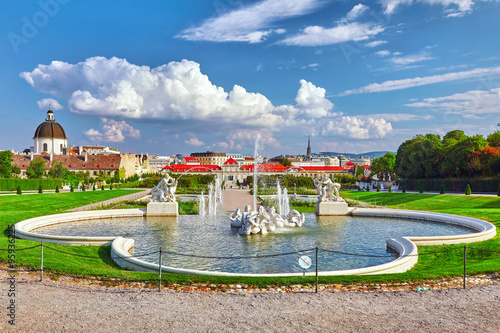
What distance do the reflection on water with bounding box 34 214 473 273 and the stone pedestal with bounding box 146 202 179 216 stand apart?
58cm

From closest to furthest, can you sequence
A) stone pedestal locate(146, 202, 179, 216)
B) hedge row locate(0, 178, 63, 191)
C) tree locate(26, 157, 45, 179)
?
1. stone pedestal locate(146, 202, 179, 216)
2. hedge row locate(0, 178, 63, 191)
3. tree locate(26, 157, 45, 179)

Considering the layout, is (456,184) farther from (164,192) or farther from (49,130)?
(49,130)

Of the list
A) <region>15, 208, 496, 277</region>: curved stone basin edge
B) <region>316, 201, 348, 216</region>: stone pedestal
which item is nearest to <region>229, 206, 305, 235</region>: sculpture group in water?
<region>316, 201, 348, 216</region>: stone pedestal

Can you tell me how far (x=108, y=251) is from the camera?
1341 cm

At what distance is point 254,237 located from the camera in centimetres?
1633

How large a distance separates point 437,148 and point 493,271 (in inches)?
1844

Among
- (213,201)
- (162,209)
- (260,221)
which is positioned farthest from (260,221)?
(213,201)

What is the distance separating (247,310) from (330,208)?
17.7m

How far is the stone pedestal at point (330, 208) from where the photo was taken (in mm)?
24031

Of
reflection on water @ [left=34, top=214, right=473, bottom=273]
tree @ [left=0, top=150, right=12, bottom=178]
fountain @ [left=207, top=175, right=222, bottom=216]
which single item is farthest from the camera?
tree @ [left=0, top=150, right=12, bottom=178]

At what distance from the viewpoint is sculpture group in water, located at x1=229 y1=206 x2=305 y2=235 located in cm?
1702

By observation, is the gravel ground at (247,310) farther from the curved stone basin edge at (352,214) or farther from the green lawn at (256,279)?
the curved stone basin edge at (352,214)

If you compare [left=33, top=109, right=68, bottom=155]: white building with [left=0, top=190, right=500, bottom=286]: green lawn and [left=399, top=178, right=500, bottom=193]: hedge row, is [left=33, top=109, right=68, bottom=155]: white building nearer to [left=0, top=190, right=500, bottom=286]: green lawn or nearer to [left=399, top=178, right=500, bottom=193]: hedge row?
[left=399, top=178, right=500, bottom=193]: hedge row

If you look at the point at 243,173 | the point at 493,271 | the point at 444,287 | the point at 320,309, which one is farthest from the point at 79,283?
the point at 243,173
